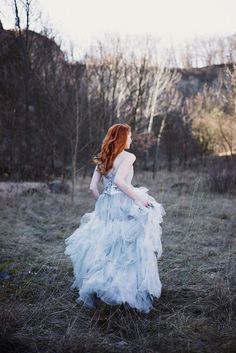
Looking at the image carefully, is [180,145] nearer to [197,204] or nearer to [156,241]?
[197,204]

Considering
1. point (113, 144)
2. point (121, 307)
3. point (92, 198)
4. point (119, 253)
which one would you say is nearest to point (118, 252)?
point (119, 253)

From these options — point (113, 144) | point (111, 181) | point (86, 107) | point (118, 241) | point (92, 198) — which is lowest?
point (92, 198)

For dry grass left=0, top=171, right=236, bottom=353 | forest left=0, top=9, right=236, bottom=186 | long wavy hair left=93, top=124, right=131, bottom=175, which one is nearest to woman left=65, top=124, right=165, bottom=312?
long wavy hair left=93, top=124, right=131, bottom=175

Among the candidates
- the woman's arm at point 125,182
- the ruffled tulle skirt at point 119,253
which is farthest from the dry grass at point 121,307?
the woman's arm at point 125,182

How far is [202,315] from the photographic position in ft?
11.6

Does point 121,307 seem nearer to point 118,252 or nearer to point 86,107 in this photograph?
point 118,252

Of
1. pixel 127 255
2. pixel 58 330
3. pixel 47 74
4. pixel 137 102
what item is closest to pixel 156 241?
pixel 127 255

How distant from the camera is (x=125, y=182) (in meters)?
3.56

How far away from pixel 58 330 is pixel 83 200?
7.74 meters

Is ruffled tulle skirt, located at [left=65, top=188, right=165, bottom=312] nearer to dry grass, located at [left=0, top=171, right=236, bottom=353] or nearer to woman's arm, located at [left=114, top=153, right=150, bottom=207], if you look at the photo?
woman's arm, located at [left=114, top=153, right=150, bottom=207]

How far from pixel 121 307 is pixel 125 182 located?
120cm

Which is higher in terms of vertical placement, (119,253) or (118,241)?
(118,241)

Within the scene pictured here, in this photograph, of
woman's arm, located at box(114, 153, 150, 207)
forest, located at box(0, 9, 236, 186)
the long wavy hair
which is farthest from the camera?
forest, located at box(0, 9, 236, 186)

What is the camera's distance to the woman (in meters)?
3.35
